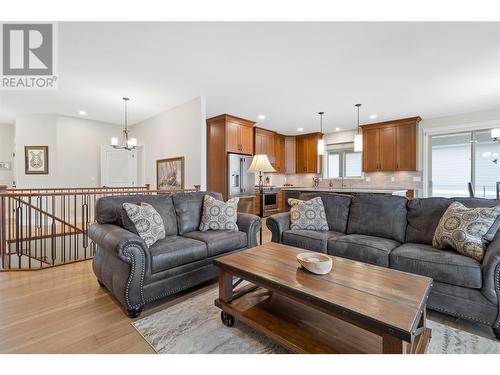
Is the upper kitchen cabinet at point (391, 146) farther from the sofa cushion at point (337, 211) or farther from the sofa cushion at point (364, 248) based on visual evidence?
the sofa cushion at point (364, 248)

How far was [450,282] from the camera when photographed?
1830 millimetres

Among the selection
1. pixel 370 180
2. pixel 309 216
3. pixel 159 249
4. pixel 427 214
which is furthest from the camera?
pixel 370 180

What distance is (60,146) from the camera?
5.68 metres

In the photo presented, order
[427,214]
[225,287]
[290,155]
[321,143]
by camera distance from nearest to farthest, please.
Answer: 1. [225,287]
2. [427,214]
3. [321,143]
4. [290,155]

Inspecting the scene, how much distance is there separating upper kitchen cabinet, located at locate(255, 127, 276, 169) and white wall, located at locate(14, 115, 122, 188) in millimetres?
4180

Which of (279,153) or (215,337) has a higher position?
(279,153)

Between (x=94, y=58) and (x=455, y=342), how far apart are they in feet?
14.2

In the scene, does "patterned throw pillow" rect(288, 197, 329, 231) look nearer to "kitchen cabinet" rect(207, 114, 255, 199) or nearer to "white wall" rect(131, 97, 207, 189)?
"white wall" rect(131, 97, 207, 189)

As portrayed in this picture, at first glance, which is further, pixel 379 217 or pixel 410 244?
pixel 379 217

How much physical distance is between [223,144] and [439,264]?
4221 millimetres

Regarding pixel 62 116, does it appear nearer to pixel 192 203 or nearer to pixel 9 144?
pixel 9 144

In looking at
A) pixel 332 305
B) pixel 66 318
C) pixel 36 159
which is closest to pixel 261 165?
pixel 332 305

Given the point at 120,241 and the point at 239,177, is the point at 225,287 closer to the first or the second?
the point at 120,241
